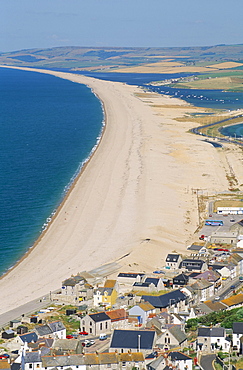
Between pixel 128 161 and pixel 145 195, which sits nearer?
pixel 145 195

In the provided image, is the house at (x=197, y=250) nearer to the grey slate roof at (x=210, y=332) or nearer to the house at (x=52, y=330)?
the house at (x=52, y=330)

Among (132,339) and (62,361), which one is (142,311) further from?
(62,361)

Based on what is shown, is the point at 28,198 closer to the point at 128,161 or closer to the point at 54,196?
the point at 54,196

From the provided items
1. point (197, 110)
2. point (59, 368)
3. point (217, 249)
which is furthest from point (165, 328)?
point (197, 110)

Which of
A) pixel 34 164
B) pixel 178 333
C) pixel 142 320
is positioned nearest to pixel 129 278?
pixel 142 320

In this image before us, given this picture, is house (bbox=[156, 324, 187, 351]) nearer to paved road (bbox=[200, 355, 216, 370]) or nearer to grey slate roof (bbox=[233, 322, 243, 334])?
paved road (bbox=[200, 355, 216, 370])

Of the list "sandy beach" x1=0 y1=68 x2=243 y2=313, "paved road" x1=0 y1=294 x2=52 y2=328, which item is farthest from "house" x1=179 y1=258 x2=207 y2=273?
"paved road" x1=0 y1=294 x2=52 y2=328

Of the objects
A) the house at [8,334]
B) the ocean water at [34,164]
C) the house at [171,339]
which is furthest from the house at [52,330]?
the ocean water at [34,164]
